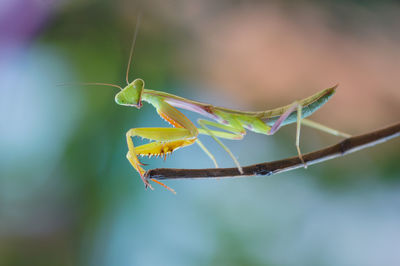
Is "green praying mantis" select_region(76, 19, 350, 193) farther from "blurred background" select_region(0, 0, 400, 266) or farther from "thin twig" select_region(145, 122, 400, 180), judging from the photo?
"blurred background" select_region(0, 0, 400, 266)

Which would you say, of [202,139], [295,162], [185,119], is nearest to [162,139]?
[185,119]

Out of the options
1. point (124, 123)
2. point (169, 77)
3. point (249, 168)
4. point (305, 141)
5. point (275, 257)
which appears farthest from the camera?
point (169, 77)

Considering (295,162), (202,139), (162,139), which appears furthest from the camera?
(202,139)

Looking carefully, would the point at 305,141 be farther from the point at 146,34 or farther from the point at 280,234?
the point at 146,34

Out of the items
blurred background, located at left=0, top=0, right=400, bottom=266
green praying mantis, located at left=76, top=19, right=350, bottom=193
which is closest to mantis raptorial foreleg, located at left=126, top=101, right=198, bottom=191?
green praying mantis, located at left=76, top=19, right=350, bottom=193

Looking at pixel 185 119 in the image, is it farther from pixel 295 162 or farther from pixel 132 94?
pixel 295 162

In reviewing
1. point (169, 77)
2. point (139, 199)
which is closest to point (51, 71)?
point (169, 77)
